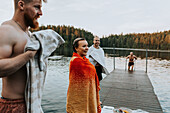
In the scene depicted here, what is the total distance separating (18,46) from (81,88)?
1772mm

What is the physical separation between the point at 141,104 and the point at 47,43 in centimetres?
461

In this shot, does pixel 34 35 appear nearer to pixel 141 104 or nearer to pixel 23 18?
pixel 23 18

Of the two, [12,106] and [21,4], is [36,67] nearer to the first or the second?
[12,106]

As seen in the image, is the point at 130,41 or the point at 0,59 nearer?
the point at 0,59

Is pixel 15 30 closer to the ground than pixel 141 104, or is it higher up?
higher up

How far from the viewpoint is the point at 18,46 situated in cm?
85

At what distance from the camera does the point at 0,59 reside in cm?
75

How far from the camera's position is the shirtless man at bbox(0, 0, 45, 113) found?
0.81m

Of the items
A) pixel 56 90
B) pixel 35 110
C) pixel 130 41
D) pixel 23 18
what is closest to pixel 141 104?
pixel 35 110

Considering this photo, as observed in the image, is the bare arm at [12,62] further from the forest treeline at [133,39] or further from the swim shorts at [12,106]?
the forest treeline at [133,39]

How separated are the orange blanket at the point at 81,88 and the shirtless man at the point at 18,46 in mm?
1552

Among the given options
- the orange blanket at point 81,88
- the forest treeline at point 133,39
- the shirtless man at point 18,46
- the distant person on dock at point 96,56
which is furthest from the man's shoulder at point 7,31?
the forest treeline at point 133,39

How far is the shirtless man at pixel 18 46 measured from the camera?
31.9 inches

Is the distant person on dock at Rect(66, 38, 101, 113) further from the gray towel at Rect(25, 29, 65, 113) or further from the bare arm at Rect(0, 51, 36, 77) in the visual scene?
the bare arm at Rect(0, 51, 36, 77)
